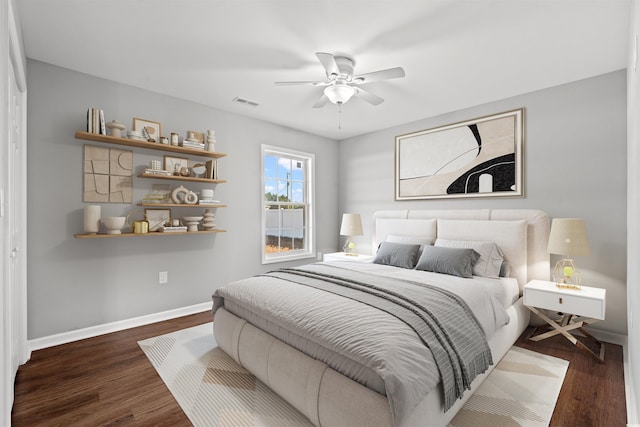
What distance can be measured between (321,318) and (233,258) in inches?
101

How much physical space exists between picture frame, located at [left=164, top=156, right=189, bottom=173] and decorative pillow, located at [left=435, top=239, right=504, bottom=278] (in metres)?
3.31

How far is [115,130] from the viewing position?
9.78 feet

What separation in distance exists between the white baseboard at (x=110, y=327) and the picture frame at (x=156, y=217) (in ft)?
3.24

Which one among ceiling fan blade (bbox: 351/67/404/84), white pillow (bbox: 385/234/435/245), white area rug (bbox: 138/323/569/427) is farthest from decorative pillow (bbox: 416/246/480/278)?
ceiling fan blade (bbox: 351/67/404/84)

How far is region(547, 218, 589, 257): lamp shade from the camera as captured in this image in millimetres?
2693

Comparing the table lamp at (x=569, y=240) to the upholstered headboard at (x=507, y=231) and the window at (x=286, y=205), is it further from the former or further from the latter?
the window at (x=286, y=205)

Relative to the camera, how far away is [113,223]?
293 centimetres

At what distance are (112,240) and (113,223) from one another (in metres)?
0.32

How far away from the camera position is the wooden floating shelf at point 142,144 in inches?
112

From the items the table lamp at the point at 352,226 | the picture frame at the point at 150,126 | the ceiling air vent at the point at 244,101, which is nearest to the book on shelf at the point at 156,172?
the picture frame at the point at 150,126

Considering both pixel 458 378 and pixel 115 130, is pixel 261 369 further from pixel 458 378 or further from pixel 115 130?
pixel 115 130

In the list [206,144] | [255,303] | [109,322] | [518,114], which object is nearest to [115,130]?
[206,144]

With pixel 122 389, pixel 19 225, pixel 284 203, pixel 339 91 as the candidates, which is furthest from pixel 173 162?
pixel 122 389

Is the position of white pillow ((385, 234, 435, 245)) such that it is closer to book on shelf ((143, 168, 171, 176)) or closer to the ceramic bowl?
book on shelf ((143, 168, 171, 176))
